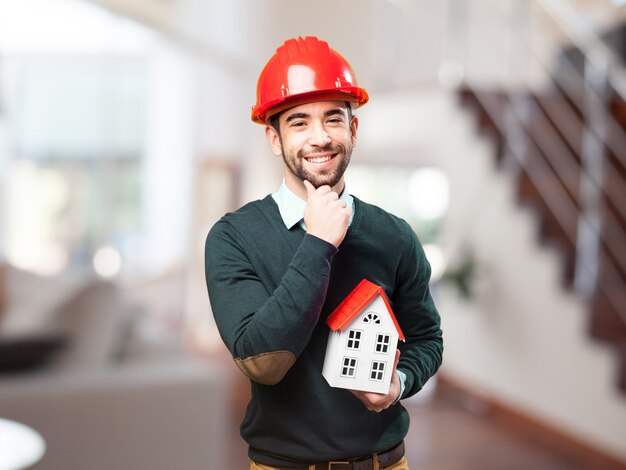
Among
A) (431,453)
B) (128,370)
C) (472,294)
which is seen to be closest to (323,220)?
(128,370)

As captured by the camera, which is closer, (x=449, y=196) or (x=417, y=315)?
(x=417, y=315)

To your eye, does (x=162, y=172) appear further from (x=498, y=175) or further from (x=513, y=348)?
(x=513, y=348)

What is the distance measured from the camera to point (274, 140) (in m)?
0.54

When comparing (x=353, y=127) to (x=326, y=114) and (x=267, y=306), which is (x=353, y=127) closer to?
(x=326, y=114)

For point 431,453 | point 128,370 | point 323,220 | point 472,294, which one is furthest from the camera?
point 472,294

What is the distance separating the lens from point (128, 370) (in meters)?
2.85

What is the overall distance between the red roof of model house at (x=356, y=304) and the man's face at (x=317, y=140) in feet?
0.23

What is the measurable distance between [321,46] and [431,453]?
→ 3.88 m

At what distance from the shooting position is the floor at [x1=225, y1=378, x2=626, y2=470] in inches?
156

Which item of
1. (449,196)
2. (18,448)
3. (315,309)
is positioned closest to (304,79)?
(315,309)

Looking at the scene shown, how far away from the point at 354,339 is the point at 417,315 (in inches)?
3.2

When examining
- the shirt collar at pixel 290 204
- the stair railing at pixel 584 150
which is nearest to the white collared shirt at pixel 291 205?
the shirt collar at pixel 290 204

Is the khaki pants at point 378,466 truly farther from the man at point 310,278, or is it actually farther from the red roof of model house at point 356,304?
the red roof of model house at point 356,304

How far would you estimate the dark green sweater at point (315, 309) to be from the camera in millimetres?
540
